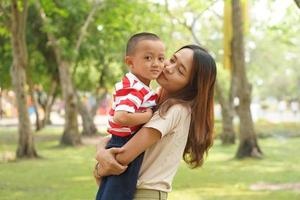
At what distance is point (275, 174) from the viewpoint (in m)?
12.8

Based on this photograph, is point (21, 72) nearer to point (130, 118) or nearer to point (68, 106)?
point (68, 106)

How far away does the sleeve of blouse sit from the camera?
2.78 meters

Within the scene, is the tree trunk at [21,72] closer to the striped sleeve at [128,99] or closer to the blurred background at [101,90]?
the blurred background at [101,90]

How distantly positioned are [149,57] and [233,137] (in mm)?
19018

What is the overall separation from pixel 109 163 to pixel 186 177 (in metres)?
9.60

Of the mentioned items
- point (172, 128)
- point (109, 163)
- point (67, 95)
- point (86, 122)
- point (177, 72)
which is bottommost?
Answer: point (86, 122)

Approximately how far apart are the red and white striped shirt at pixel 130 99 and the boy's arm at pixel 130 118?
0.8 inches

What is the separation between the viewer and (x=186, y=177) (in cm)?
1227

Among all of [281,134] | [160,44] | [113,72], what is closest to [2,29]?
[113,72]

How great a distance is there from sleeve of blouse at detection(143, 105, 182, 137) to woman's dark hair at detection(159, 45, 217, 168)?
0.11ft

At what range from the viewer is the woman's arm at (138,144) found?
277 cm

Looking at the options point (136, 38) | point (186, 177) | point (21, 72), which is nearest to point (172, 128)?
point (136, 38)

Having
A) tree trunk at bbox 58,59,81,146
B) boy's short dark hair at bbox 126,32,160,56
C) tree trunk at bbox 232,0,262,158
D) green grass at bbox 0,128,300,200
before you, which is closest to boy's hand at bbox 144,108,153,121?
boy's short dark hair at bbox 126,32,160,56

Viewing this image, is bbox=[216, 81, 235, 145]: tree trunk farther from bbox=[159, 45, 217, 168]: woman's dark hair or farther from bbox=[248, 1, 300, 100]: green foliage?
bbox=[159, 45, 217, 168]: woman's dark hair
